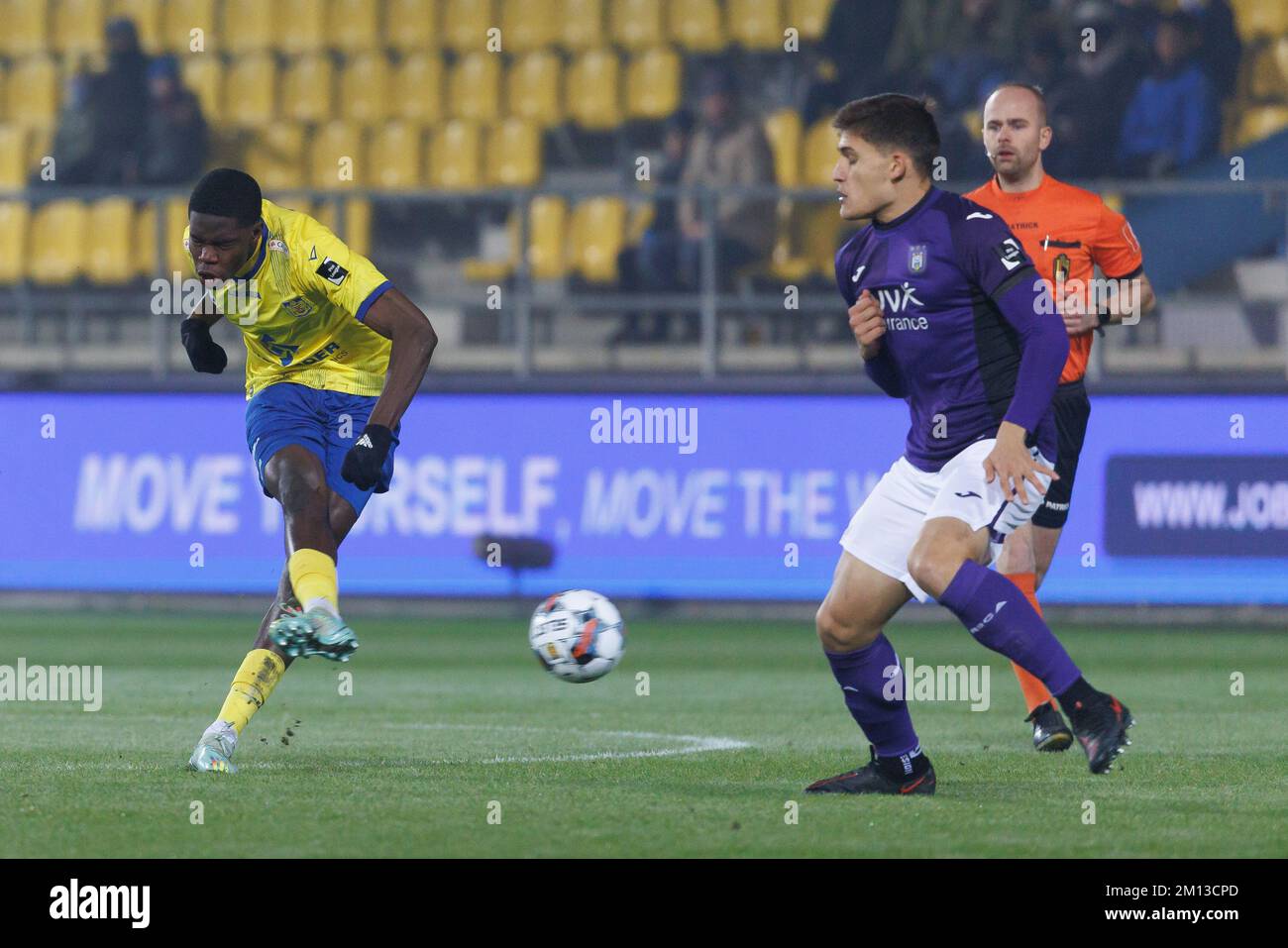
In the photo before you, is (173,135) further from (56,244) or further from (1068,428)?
(1068,428)

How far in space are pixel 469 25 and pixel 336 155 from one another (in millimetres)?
1766

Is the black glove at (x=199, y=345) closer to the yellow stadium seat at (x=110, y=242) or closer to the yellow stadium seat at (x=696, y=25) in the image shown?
the yellow stadium seat at (x=110, y=242)

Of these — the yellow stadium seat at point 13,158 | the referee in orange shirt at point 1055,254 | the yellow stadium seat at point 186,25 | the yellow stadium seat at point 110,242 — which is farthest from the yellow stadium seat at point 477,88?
the referee in orange shirt at point 1055,254

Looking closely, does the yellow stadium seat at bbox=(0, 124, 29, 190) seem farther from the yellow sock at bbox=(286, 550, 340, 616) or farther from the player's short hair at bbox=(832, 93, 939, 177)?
the player's short hair at bbox=(832, 93, 939, 177)

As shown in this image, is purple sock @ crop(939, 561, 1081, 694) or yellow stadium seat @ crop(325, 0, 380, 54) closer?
purple sock @ crop(939, 561, 1081, 694)

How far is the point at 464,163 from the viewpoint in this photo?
18.7 meters

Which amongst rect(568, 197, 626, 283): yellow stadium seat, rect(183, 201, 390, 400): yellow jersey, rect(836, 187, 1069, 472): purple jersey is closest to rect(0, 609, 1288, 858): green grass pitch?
rect(836, 187, 1069, 472): purple jersey

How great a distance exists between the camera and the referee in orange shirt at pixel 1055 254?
8.12 meters

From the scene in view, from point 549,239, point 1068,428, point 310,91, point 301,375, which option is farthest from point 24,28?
point 1068,428

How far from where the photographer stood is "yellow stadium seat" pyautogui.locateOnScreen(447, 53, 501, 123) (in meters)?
19.2

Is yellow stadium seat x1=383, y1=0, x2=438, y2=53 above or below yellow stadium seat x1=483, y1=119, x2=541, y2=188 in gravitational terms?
above

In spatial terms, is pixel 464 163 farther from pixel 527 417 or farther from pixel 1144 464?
pixel 1144 464

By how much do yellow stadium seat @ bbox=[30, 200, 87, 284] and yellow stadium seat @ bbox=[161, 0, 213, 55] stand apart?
2946 mm
